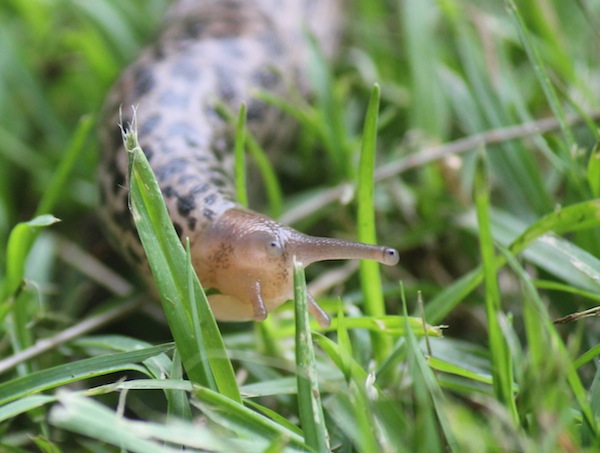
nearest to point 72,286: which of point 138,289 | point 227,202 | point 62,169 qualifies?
point 138,289

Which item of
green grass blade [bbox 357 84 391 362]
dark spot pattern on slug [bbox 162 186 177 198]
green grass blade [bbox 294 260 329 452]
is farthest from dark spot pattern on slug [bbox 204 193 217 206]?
green grass blade [bbox 294 260 329 452]

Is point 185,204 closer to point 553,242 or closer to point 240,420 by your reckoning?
point 240,420

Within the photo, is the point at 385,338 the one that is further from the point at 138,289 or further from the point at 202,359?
the point at 138,289

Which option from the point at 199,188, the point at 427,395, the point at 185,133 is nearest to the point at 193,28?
the point at 185,133

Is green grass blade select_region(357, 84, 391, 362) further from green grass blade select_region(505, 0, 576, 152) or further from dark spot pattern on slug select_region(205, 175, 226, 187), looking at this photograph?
green grass blade select_region(505, 0, 576, 152)

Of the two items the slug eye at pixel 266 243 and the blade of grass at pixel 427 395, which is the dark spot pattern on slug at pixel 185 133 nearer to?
the slug eye at pixel 266 243

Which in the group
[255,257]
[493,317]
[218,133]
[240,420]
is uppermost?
[218,133]
